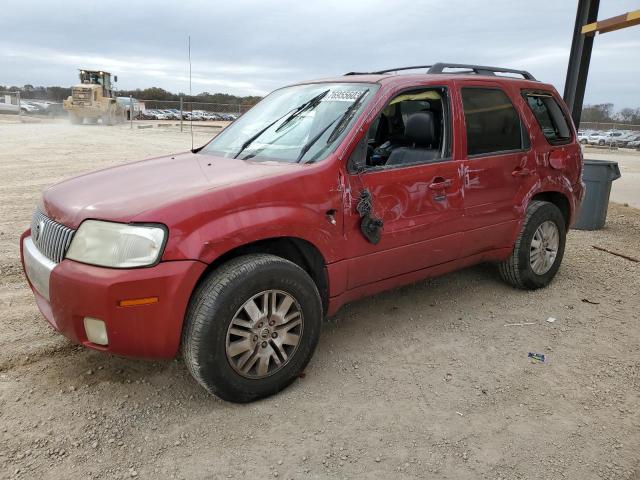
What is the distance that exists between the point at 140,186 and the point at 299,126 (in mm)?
1165

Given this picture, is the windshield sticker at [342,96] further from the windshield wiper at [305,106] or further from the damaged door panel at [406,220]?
the damaged door panel at [406,220]

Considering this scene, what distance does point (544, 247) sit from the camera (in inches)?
184

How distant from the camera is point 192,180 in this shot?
9.55 feet

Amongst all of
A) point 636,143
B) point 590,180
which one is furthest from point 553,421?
point 636,143

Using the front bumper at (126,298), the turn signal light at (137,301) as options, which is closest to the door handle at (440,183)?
the front bumper at (126,298)

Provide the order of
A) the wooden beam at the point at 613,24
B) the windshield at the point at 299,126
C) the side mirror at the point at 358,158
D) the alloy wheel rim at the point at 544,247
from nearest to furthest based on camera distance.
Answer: the side mirror at the point at 358,158, the windshield at the point at 299,126, the alloy wheel rim at the point at 544,247, the wooden beam at the point at 613,24

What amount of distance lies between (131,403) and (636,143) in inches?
1628

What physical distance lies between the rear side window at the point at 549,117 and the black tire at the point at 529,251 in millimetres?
616

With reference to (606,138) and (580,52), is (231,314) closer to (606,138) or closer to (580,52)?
(580,52)

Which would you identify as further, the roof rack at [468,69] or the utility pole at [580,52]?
the utility pole at [580,52]

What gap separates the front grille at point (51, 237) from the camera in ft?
8.69

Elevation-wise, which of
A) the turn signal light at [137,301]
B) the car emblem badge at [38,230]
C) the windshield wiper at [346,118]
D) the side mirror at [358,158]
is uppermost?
the windshield wiper at [346,118]

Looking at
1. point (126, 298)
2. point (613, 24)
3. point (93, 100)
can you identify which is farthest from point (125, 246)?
point (93, 100)

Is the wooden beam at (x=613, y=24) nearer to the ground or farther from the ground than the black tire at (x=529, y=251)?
farther from the ground
